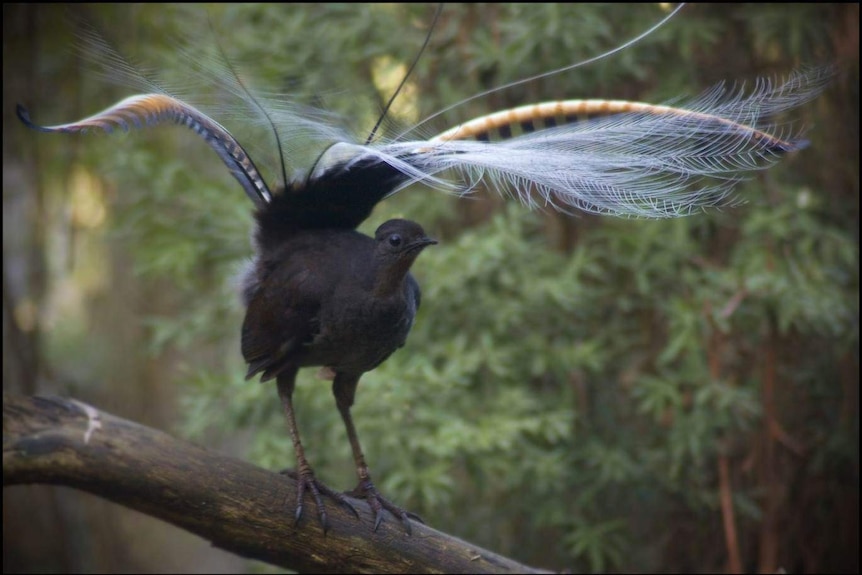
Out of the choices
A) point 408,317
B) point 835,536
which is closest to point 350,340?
point 408,317

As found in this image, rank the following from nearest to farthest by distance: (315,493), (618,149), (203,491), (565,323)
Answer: (618,149), (203,491), (315,493), (565,323)

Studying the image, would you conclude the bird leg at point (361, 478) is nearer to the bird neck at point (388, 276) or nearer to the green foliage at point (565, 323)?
the bird neck at point (388, 276)

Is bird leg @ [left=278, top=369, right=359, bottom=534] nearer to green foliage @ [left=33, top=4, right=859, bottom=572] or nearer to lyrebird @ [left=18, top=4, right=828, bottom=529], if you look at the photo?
lyrebird @ [left=18, top=4, right=828, bottom=529]

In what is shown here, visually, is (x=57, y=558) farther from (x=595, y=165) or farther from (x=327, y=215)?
(x=595, y=165)

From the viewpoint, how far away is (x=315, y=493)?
2496 millimetres

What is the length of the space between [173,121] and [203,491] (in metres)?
1.05

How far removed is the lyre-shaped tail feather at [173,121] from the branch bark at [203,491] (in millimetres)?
805

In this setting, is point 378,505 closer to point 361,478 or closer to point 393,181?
point 361,478

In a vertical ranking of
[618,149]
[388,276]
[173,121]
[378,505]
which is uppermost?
[173,121]

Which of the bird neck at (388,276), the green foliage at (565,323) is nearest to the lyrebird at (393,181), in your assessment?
the bird neck at (388,276)

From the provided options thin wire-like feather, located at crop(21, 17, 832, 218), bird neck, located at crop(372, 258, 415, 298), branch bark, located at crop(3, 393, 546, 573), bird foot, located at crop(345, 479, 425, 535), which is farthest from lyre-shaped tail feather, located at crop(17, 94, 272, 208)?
bird foot, located at crop(345, 479, 425, 535)

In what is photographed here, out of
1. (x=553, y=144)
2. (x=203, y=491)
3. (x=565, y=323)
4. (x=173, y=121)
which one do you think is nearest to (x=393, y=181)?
(x=553, y=144)

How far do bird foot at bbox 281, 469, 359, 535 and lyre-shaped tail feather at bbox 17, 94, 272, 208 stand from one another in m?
0.87

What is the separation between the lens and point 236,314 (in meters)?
4.25
